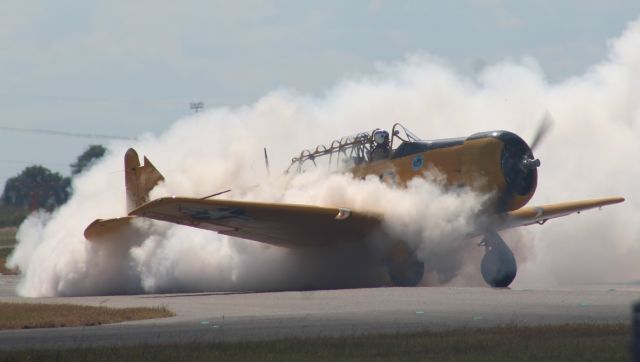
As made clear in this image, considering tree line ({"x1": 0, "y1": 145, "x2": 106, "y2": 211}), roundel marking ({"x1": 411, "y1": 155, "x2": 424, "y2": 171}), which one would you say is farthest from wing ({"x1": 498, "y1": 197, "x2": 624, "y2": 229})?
tree line ({"x1": 0, "y1": 145, "x2": 106, "y2": 211})

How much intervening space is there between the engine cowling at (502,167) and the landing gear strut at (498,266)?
988mm

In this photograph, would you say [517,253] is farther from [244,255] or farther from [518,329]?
[518,329]

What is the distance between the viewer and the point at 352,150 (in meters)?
26.3

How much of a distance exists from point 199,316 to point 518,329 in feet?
19.8

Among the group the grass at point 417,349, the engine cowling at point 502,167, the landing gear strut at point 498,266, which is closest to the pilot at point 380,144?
the engine cowling at point 502,167

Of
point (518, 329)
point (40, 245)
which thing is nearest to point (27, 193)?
point (40, 245)

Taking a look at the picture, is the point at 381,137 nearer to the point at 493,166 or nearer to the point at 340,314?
the point at 493,166

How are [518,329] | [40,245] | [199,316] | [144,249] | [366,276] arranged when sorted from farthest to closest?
[40,245], [144,249], [366,276], [199,316], [518,329]

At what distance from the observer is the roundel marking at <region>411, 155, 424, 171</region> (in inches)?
985

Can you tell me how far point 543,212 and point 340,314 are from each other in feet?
30.2

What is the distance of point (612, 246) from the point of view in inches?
1134

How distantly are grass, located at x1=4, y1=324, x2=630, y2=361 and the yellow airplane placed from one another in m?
8.83

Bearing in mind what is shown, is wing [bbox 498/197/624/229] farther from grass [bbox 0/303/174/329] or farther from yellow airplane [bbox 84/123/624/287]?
grass [bbox 0/303/174/329]

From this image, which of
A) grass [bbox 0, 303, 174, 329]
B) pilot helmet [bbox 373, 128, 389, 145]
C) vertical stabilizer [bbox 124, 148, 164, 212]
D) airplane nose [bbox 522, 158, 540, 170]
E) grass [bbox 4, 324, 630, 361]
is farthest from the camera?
vertical stabilizer [bbox 124, 148, 164, 212]
